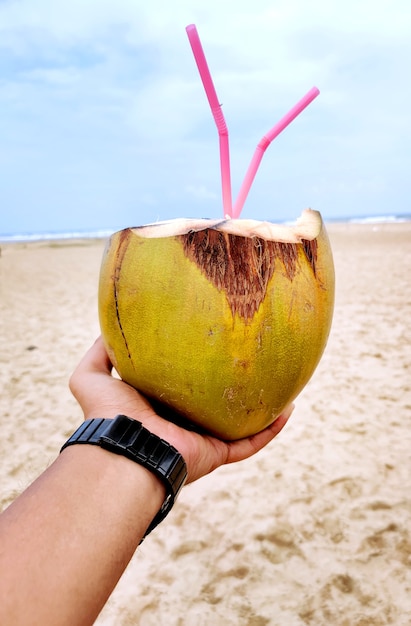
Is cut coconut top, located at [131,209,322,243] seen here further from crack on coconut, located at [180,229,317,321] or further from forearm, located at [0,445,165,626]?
forearm, located at [0,445,165,626]

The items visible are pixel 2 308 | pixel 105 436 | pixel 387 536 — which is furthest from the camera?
pixel 2 308

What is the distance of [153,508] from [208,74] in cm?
88

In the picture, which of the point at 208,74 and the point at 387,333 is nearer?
the point at 208,74

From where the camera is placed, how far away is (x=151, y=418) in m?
1.12

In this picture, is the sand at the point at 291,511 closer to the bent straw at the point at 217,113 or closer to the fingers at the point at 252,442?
the fingers at the point at 252,442

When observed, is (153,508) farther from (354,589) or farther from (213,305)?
(354,589)

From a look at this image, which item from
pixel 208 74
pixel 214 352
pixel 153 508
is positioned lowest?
pixel 153 508

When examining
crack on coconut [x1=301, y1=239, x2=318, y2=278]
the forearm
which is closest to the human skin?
the forearm

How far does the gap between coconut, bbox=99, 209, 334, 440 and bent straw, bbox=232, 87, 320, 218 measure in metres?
0.21

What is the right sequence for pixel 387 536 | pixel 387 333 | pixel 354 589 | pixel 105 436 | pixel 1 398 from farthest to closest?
1. pixel 387 333
2. pixel 1 398
3. pixel 387 536
4. pixel 354 589
5. pixel 105 436

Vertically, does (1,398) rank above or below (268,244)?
below

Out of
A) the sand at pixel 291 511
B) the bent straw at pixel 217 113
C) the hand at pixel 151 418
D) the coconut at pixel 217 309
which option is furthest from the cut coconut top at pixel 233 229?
the sand at pixel 291 511

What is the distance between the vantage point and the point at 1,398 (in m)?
4.05

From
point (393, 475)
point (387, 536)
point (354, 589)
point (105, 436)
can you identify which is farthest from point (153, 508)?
point (393, 475)
